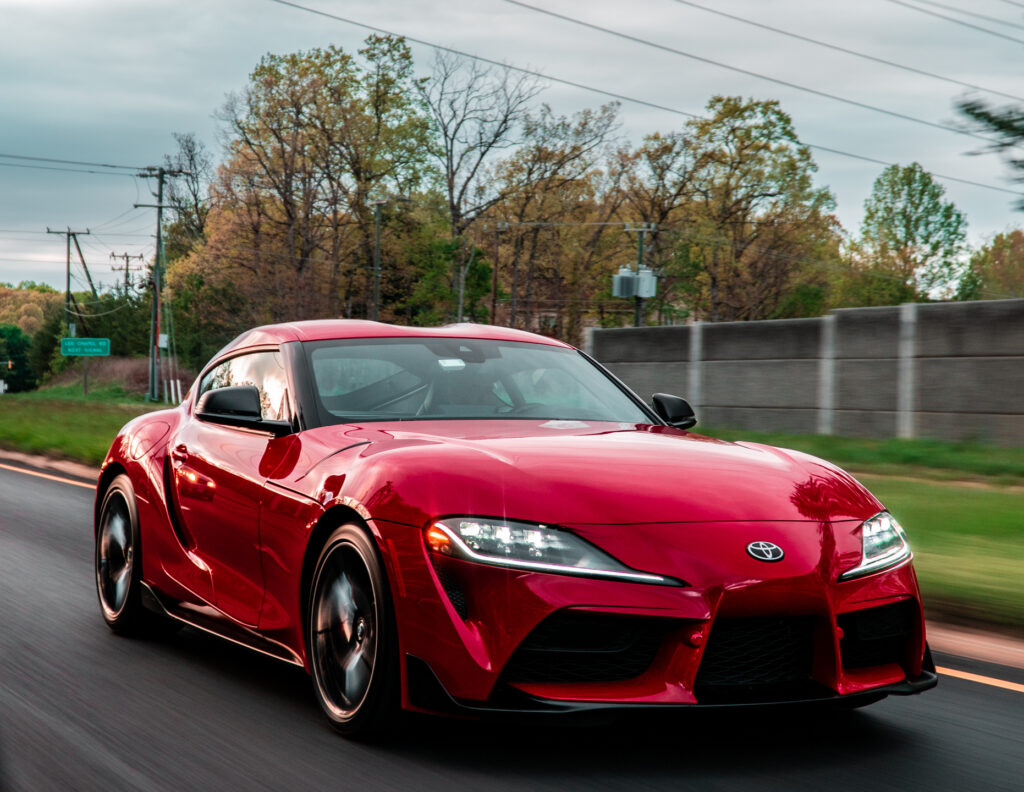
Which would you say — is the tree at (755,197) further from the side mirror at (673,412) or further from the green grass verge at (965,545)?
the side mirror at (673,412)

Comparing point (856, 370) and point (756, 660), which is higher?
point (856, 370)

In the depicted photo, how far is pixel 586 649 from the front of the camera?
378cm

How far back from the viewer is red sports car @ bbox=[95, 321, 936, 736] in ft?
12.3

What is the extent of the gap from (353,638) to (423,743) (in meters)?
0.40

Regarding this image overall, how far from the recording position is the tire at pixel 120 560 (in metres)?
6.14

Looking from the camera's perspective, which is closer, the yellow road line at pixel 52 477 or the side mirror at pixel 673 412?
the side mirror at pixel 673 412

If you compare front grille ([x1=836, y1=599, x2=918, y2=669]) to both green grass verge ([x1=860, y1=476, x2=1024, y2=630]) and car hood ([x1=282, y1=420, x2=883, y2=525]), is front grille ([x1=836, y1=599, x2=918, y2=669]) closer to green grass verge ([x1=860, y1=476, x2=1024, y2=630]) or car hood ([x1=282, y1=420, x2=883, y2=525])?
car hood ([x1=282, y1=420, x2=883, y2=525])

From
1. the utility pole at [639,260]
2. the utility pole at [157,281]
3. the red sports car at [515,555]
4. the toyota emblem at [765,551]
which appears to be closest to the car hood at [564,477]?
the red sports car at [515,555]

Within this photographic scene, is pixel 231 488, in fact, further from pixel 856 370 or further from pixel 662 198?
pixel 662 198


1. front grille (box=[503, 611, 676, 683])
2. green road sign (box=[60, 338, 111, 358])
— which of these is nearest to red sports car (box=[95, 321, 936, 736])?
front grille (box=[503, 611, 676, 683])

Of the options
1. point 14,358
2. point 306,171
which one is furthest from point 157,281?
point 14,358

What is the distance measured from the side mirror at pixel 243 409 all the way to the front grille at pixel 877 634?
2.22 metres

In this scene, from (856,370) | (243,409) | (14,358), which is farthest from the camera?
(14,358)

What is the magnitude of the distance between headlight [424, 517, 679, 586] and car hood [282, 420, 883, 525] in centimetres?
4
